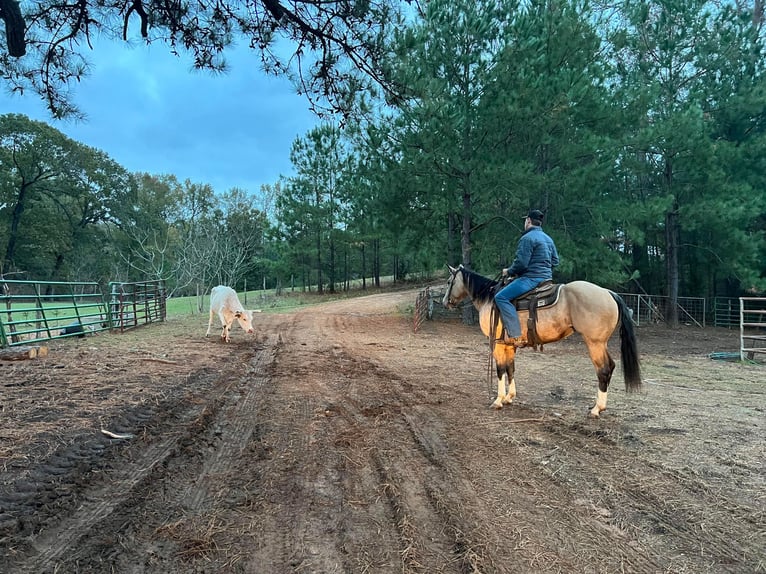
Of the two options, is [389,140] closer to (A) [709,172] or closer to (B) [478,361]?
→ (B) [478,361]

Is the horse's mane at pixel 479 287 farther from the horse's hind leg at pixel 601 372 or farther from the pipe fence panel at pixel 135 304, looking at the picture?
the pipe fence panel at pixel 135 304

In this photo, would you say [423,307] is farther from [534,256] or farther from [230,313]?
[534,256]

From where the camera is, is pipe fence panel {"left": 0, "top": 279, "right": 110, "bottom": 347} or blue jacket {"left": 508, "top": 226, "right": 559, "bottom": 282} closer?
blue jacket {"left": 508, "top": 226, "right": 559, "bottom": 282}

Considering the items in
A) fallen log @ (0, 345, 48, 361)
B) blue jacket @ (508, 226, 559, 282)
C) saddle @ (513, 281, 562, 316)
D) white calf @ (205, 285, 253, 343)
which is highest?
blue jacket @ (508, 226, 559, 282)

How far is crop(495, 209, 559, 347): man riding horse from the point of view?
17.4 feet

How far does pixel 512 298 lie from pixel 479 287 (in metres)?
Result: 0.74

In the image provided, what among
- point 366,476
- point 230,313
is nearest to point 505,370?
point 366,476

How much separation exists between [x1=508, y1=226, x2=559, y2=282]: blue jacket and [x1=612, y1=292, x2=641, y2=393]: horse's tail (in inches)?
35.0

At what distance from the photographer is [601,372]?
514cm

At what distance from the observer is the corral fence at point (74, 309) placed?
9078mm

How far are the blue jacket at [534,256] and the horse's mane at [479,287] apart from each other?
0.62 m

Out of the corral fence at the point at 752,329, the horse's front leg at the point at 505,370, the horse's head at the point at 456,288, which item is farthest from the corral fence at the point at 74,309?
the corral fence at the point at 752,329

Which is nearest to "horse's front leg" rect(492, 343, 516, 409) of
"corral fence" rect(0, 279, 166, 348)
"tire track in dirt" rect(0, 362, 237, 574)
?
"tire track in dirt" rect(0, 362, 237, 574)

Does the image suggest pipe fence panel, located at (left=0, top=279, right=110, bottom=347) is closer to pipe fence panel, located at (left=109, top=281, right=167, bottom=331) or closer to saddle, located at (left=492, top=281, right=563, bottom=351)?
pipe fence panel, located at (left=109, top=281, right=167, bottom=331)
